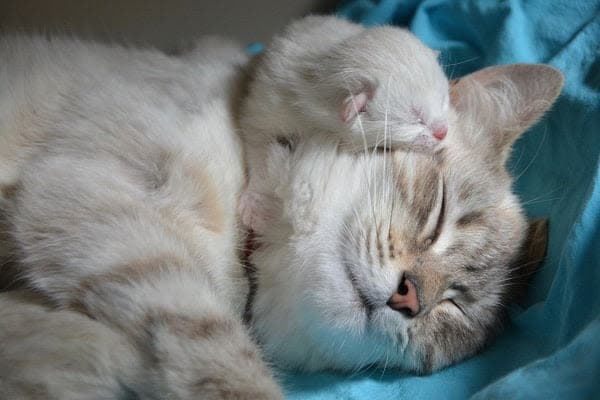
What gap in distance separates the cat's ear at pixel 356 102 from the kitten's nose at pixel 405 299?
0.32 meters

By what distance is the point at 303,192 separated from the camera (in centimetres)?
109

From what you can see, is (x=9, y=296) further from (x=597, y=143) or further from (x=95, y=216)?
(x=597, y=143)

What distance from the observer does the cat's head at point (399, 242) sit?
3.44ft

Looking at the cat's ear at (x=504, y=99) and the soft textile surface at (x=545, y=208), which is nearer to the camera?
the soft textile surface at (x=545, y=208)

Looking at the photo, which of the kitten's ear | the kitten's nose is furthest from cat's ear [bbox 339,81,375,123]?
the kitten's ear

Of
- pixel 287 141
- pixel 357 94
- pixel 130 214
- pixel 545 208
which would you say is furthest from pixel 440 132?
pixel 130 214

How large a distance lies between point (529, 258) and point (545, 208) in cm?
20

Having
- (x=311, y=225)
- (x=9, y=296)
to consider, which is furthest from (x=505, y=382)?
(x=9, y=296)

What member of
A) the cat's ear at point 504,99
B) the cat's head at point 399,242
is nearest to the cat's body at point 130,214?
the cat's head at point 399,242

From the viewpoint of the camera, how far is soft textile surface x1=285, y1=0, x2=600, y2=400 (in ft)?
3.25

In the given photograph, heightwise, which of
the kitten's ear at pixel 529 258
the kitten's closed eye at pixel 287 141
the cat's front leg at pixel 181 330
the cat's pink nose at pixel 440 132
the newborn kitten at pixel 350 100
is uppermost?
the newborn kitten at pixel 350 100

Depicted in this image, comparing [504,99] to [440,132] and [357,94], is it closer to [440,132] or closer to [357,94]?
[440,132]

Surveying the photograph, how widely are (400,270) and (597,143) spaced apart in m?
0.64

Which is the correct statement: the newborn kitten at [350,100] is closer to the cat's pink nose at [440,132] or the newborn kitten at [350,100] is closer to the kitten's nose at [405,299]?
the cat's pink nose at [440,132]
